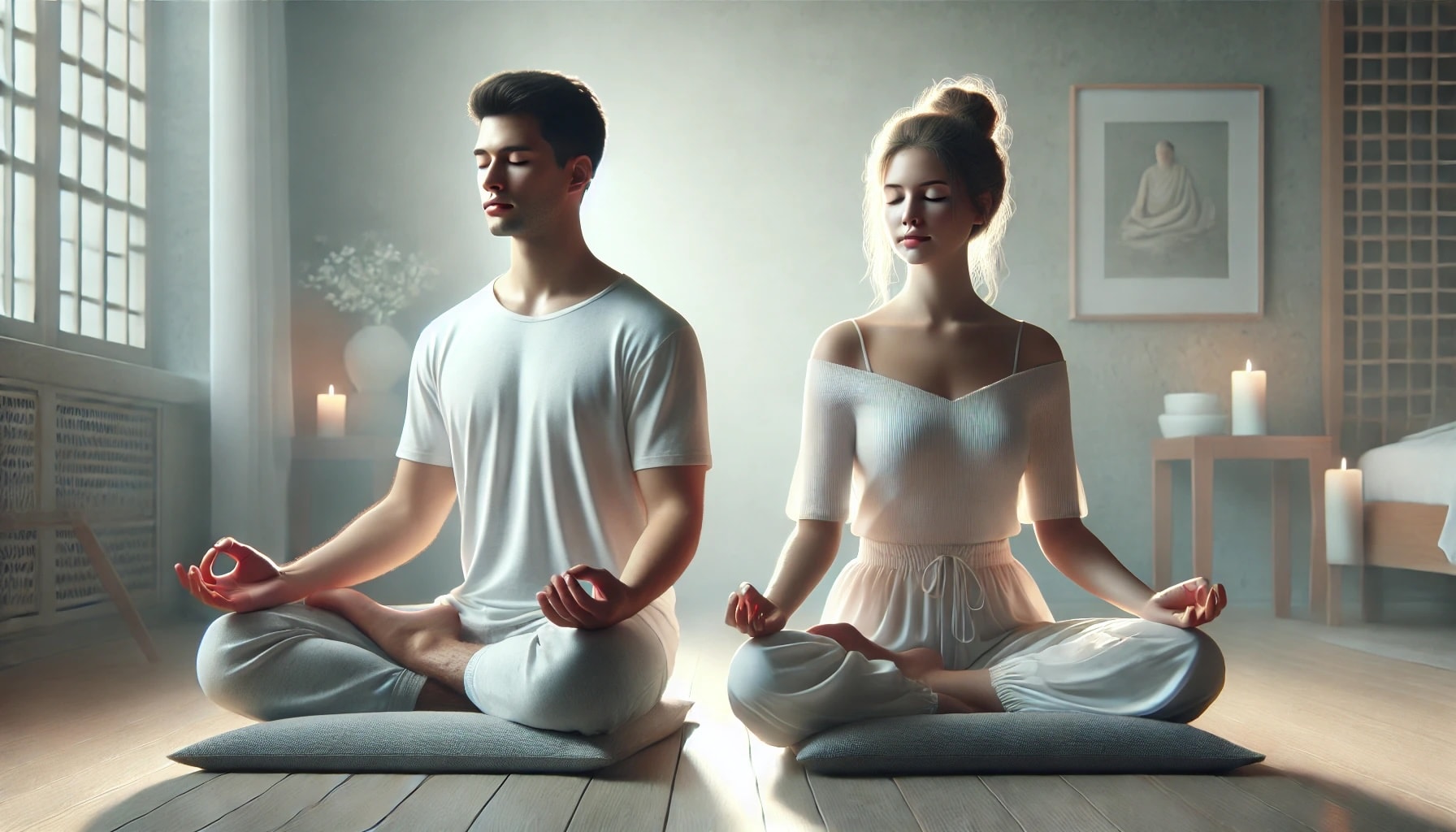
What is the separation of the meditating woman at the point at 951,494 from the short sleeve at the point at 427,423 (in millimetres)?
556

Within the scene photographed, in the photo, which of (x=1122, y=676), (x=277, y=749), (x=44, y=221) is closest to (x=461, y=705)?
(x=277, y=749)

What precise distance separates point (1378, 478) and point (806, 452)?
265 centimetres

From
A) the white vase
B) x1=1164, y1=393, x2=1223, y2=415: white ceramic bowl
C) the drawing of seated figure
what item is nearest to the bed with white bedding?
x1=1164, y1=393, x2=1223, y2=415: white ceramic bowl

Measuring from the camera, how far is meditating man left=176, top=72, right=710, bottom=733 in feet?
5.31

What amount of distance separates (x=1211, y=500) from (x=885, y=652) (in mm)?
2367

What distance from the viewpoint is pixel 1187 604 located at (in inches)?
62.8

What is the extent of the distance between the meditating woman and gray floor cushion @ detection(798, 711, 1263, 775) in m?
0.05

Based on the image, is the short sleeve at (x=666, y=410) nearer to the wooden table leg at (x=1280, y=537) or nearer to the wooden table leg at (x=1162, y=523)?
the wooden table leg at (x=1162, y=523)

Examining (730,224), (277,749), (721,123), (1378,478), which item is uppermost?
(721,123)

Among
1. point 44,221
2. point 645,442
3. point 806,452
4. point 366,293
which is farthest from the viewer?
point 366,293

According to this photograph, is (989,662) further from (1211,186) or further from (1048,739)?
(1211,186)

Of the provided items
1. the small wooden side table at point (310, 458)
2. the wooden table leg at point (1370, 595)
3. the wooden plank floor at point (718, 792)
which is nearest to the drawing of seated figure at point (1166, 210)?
the wooden table leg at point (1370, 595)

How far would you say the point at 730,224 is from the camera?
420 centimetres

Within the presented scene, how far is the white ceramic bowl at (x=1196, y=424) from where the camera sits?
3.80 meters
